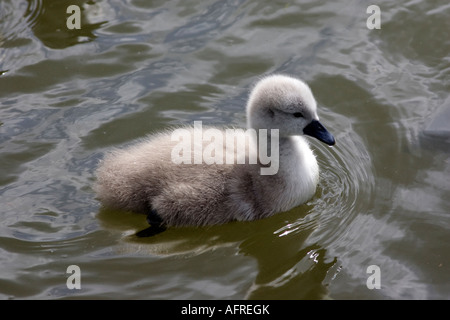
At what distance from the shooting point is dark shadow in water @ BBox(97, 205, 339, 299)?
4.20m

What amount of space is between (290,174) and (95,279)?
144cm

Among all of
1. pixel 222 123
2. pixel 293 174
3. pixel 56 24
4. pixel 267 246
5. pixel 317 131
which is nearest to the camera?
pixel 267 246

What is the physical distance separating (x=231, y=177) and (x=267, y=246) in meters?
0.51

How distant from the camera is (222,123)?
5656 mm

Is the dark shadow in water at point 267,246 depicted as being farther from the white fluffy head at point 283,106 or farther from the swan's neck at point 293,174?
the white fluffy head at point 283,106

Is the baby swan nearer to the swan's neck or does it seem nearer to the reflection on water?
the swan's neck

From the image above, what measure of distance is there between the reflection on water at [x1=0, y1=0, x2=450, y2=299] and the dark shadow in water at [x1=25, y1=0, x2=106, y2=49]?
0.02 meters

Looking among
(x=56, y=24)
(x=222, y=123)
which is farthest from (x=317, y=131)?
(x=56, y=24)

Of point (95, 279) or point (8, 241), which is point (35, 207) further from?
point (95, 279)

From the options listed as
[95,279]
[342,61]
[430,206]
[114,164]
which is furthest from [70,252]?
[342,61]

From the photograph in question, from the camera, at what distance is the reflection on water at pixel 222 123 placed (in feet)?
14.2

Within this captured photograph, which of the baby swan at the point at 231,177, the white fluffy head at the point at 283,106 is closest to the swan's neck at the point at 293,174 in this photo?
the baby swan at the point at 231,177

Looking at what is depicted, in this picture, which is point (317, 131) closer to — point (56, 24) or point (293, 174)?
point (293, 174)

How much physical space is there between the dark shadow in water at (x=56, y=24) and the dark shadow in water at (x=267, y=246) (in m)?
2.28
